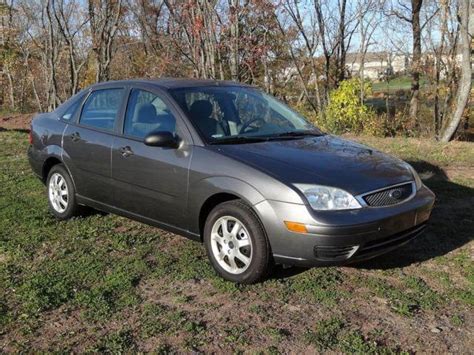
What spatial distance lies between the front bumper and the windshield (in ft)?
3.14

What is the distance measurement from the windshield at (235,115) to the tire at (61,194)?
69.4 inches

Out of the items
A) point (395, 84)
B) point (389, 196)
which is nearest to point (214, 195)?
point (389, 196)

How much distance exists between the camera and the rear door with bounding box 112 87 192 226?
14.7 feet

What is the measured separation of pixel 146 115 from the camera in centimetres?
496

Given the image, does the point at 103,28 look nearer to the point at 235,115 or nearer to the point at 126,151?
the point at 126,151

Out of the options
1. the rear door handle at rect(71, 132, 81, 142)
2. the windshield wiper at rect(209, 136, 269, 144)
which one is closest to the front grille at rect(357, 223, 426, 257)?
the windshield wiper at rect(209, 136, 269, 144)

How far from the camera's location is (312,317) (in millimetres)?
3600

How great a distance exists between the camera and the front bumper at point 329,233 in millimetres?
3736

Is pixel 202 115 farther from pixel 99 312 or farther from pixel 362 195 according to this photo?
pixel 99 312

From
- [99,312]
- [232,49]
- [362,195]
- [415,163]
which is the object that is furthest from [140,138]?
[232,49]

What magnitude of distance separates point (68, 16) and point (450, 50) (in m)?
11.2

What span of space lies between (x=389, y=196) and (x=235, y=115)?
1.60 m

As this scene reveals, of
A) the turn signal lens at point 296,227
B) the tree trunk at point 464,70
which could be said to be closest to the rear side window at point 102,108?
the turn signal lens at point 296,227

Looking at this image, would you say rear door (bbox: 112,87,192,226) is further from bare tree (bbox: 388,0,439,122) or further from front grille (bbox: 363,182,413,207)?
bare tree (bbox: 388,0,439,122)
